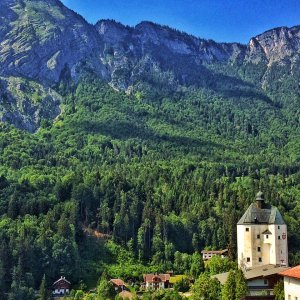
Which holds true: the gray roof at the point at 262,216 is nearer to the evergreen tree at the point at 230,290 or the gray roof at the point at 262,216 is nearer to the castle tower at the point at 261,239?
the castle tower at the point at 261,239

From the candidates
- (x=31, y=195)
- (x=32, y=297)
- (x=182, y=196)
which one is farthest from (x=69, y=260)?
(x=182, y=196)

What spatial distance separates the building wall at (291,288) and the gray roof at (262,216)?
43.2m

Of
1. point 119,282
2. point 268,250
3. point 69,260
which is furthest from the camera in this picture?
point 69,260

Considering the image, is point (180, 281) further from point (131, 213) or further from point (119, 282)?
point (131, 213)

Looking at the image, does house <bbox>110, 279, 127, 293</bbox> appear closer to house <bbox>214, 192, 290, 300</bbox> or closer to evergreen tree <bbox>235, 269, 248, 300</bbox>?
house <bbox>214, 192, 290, 300</bbox>

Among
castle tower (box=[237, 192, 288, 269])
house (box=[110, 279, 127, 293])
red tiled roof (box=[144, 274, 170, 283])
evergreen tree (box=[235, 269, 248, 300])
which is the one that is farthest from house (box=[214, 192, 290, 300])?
evergreen tree (box=[235, 269, 248, 300])

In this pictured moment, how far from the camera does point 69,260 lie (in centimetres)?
14300

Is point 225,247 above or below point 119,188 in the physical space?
below

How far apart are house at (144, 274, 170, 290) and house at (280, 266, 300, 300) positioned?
54211 mm

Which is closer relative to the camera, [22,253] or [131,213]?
[22,253]

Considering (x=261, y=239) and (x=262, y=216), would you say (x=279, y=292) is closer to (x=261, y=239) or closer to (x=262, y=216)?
(x=261, y=239)

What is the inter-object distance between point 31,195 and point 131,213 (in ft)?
97.3

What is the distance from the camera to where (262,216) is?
5032 inches

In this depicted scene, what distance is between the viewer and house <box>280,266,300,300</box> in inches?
3082
